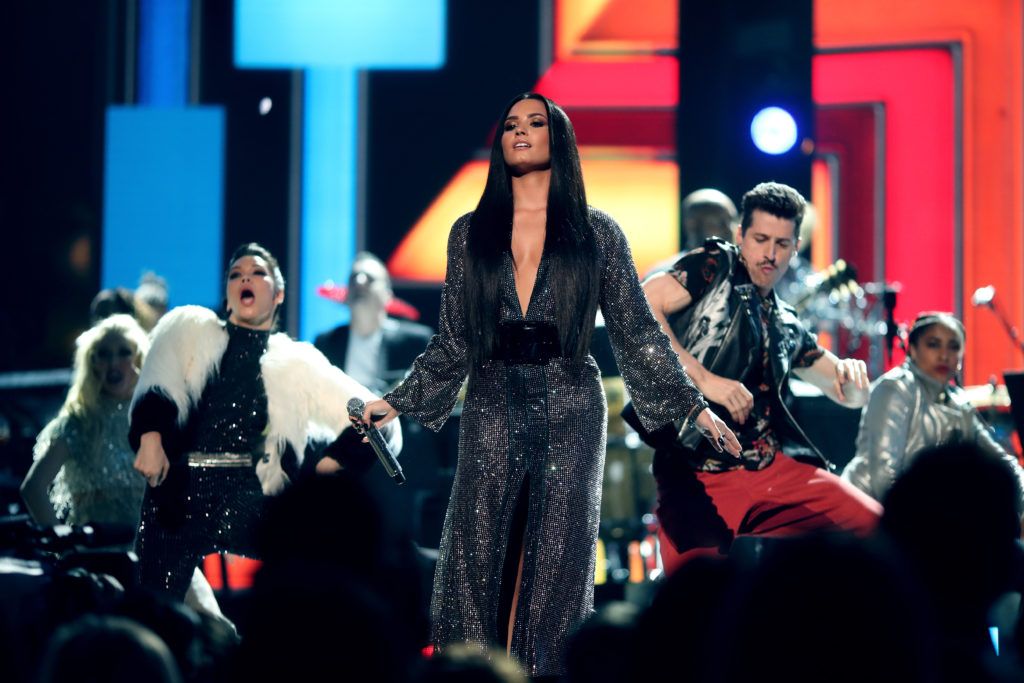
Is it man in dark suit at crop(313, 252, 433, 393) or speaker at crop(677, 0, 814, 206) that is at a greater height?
speaker at crop(677, 0, 814, 206)

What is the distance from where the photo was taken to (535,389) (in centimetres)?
373

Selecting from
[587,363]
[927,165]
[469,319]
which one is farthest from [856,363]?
[927,165]

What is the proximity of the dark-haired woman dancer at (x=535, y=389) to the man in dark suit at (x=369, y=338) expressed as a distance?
4.01 meters

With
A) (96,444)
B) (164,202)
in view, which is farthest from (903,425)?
(164,202)

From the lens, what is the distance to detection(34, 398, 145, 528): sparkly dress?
5.18 meters

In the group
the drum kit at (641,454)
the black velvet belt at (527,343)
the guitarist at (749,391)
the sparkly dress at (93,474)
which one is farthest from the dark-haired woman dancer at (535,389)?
the sparkly dress at (93,474)

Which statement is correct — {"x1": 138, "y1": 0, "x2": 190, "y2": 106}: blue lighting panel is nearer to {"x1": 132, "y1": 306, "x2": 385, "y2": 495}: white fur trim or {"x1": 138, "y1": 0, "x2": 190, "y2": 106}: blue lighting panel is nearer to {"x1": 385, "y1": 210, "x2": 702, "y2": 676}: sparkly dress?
{"x1": 132, "y1": 306, "x2": 385, "y2": 495}: white fur trim

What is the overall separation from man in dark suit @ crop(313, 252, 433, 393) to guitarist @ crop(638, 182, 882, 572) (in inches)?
142

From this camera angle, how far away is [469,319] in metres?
3.80

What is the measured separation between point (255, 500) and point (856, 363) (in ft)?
6.47

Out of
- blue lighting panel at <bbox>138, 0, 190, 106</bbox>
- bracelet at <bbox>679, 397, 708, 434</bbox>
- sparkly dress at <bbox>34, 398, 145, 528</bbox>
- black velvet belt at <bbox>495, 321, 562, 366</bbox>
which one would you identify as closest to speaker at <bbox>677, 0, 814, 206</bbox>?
sparkly dress at <bbox>34, 398, 145, 528</bbox>

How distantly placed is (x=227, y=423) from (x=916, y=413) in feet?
8.05

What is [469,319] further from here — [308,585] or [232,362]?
[308,585]

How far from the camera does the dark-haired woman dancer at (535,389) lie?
12.1ft
